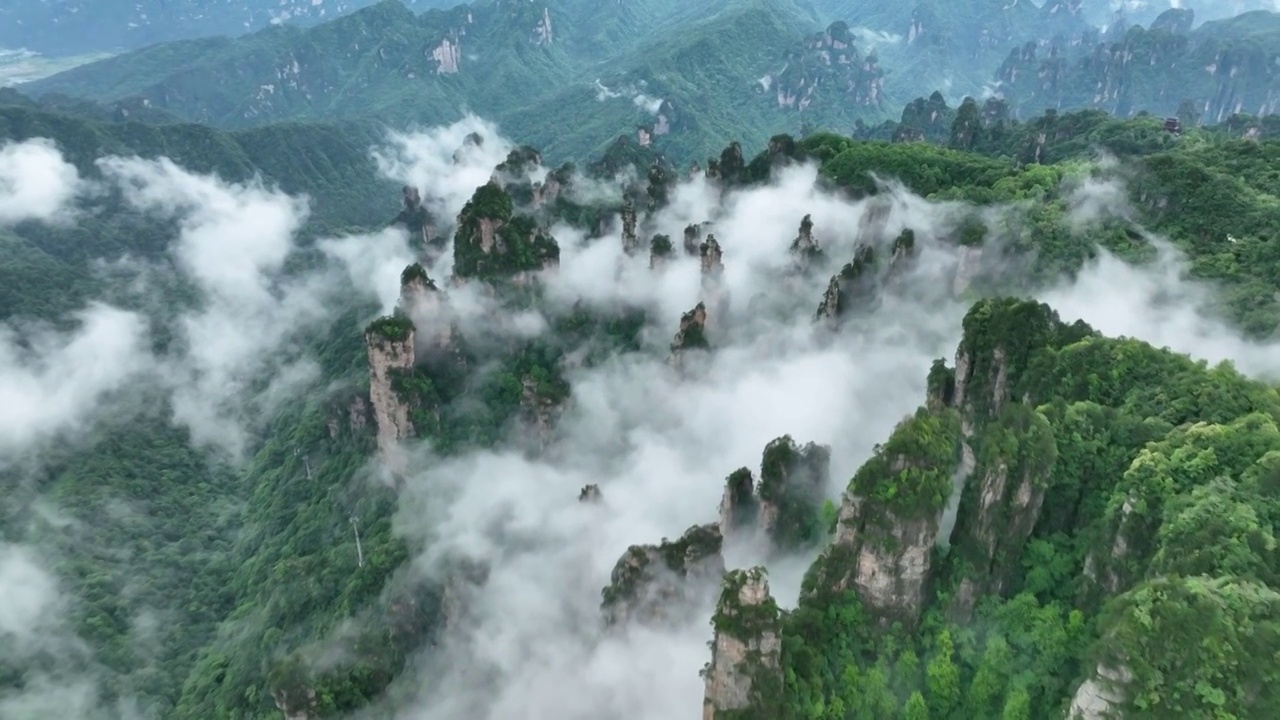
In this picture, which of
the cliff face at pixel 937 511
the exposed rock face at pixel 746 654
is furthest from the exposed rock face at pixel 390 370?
the cliff face at pixel 937 511

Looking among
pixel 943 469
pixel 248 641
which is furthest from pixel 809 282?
pixel 248 641

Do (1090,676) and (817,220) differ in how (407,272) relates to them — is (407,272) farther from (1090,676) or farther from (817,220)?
(1090,676)

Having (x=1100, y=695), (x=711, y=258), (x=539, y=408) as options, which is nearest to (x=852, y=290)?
(x=711, y=258)

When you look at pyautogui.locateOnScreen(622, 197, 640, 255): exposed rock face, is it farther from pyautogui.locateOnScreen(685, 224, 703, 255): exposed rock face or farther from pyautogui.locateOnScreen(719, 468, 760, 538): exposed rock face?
pyautogui.locateOnScreen(719, 468, 760, 538): exposed rock face

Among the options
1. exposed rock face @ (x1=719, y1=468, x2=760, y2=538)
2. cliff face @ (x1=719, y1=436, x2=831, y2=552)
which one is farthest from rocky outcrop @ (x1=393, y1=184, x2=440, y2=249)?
cliff face @ (x1=719, y1=436, x2=831, y2=552)

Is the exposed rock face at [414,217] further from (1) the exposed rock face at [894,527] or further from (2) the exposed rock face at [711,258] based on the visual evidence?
(1) the exposed rock face at [894,527]
